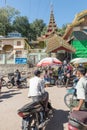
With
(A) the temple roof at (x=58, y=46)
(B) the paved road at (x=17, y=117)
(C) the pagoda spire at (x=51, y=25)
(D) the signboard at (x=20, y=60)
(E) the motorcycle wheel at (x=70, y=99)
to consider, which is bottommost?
(B) the paved road at (x=17, y=117)

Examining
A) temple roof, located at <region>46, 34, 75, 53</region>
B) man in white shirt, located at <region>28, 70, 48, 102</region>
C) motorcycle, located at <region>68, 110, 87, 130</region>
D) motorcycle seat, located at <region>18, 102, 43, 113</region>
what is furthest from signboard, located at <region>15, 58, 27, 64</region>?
motorcycle, located at <region>68, 110, 87, 130</region>

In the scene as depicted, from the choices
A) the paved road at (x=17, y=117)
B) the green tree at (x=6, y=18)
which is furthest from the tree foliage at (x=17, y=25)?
the paved road at (x=17, y=117)

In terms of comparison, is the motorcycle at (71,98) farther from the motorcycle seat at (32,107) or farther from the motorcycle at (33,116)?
the motorcycle seat at (32,107)

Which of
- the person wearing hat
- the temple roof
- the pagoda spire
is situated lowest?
the person wearing hat

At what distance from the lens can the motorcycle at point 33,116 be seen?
7.52 m

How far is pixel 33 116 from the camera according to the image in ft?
26.0

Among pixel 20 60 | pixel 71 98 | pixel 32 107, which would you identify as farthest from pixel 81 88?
pixel 20 60

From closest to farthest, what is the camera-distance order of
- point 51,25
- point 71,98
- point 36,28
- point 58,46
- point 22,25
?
1. point 71,98
2. point 58,46
3. point 51,25
4. point 22,25
5. point 36,28

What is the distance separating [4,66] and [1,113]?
19.3m

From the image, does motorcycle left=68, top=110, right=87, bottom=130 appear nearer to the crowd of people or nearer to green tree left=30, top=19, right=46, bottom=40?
the crowd of people

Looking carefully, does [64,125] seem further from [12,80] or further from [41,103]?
[12,80]

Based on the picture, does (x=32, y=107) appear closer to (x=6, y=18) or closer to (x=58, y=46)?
(x=58, y=46)

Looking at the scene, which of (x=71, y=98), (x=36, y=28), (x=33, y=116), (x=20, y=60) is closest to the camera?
(x=33, y=116)

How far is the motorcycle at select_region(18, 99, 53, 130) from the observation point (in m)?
7.52
